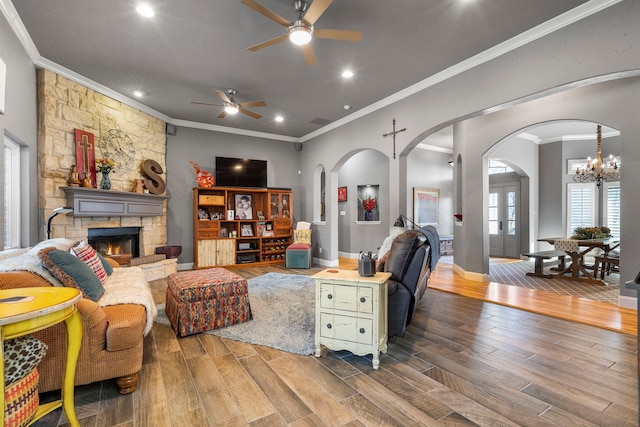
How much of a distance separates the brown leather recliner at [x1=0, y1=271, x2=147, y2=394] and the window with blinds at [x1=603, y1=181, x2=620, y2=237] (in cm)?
988

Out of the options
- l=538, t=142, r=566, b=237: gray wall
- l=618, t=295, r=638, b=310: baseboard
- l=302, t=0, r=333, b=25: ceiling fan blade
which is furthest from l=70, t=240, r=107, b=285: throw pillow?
l=538, t=142, r=566, b=237: gray wall

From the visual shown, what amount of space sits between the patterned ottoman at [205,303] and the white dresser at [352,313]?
1088 mm

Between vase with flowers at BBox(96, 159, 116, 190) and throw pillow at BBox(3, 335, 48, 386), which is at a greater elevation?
vase with flowers at BBox(96, 159, 116, 190)

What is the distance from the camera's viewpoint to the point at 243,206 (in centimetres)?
681

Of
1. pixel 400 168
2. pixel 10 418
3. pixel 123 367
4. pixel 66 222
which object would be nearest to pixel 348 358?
pixel 123 367

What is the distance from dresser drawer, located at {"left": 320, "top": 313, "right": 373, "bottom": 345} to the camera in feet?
7.18

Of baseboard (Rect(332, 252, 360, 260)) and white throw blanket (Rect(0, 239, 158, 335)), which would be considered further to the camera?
baseboard (Rect(332, 252, 360, 260))

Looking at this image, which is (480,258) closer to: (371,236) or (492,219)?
(371,236)

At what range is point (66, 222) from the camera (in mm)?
4172

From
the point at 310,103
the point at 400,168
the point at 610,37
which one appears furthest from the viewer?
the point at 310,103

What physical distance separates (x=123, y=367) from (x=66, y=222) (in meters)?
3.35

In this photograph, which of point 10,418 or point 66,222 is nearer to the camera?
point 10,418

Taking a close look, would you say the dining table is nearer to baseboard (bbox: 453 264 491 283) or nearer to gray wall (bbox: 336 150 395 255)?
baseboard (bbox: 453 264 491 283)

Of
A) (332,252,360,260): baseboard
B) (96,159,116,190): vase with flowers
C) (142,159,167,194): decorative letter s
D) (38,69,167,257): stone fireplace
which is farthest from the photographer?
(332,252,360,260): baseboard
